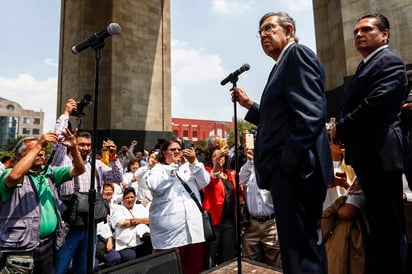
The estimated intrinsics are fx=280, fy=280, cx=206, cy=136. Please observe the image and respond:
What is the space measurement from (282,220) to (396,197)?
0.93 metres

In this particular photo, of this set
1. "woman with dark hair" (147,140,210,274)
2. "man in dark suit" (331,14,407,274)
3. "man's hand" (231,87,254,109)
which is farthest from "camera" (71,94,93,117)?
"man in dark suit" (331,14,407,274)

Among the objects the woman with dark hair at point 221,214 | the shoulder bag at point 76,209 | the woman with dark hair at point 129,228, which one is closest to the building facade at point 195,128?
the woman with dark hair at point 129,228

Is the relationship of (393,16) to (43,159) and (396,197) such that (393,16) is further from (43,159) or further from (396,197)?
(43,159)

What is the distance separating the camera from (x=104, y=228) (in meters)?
4.41

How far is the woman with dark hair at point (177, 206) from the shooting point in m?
3.10

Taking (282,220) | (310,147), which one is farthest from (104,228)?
(310,147)

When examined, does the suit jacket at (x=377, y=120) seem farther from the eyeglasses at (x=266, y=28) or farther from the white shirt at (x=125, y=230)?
the white shirt at (x=125, y=230)

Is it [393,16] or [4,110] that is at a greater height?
[4,110]

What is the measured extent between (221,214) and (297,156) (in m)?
2.71

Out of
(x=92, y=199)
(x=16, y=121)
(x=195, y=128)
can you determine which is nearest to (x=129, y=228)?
(x=92, y=199)

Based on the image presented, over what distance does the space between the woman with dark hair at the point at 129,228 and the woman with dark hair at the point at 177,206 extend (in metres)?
1.37

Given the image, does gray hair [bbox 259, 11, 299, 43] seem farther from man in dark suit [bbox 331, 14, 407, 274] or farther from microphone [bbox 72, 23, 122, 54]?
microphone [bbox 72, 23, 122, 54]

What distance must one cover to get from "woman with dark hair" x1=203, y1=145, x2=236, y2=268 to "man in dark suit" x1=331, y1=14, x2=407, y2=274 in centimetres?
207

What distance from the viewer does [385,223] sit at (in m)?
1.94
